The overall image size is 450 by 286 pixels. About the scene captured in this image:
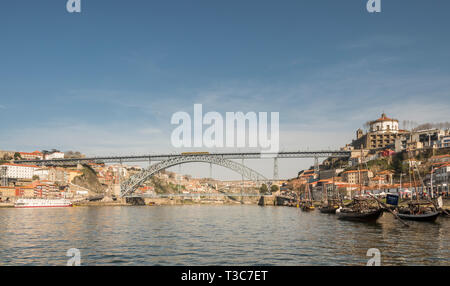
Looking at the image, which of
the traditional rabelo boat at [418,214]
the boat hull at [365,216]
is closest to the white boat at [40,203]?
the boat hull at [365,216]

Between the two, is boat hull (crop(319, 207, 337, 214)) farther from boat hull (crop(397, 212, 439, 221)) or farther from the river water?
the river water

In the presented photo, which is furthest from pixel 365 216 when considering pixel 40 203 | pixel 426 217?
pixel 40 203

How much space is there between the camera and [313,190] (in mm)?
101250

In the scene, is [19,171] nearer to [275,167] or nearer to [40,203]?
[40,203]

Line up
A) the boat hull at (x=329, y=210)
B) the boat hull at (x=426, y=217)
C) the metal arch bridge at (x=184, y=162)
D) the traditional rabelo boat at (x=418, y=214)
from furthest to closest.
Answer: the metal arch bridge at (x=184, y=162), the boat hull at (x=329, y=210), the traditional rabelo boat at (x=418, y=214), the boat hull at (x=426, y=217)

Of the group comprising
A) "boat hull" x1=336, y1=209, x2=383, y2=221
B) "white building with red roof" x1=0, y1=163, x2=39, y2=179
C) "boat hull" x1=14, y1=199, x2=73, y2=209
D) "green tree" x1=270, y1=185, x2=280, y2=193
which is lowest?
"boat hull" x1=14, y1=199, x2=73, y2=209

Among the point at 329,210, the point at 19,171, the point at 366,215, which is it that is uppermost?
the point at 19,171

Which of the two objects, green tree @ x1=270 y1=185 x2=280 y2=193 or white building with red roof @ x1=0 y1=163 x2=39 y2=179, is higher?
white building with red roof @ x1=0 y1=163 x2=39 y2=179

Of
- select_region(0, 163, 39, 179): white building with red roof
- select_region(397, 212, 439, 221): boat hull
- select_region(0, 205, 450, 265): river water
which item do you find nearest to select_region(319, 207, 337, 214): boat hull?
select_region(397, 212, 439, 221): boat hull

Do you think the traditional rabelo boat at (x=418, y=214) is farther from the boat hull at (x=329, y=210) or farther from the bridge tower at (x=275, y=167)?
the bridge tower at (x=275, y=167)

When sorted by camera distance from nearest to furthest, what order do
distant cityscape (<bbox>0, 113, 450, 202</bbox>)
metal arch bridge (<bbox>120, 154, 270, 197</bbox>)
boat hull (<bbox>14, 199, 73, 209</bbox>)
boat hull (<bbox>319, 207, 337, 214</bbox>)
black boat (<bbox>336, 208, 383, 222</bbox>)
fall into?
1. black boat (<bbox>336, 208, 383, 222</bbox>)
2. boat hull (<bbox>319, 207, 337, 214</bbox>)
3. distant cityscape (<bbox>0, 113, 450, 202</bbox>)
4. boat hull (<bbox>14, 199, 73, 209</bbox>)
5. metal arch bridge (<bbox>120, 154, 270, 197</bbox>)

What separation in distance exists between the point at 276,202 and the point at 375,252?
87.3 meters

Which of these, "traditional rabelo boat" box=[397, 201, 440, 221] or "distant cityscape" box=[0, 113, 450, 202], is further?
"distant cityscape" box=[0, 113, 450, 202]
